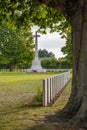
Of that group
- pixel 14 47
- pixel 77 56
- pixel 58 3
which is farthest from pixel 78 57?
pixel 14 47

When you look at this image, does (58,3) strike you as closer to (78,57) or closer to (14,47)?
(78,57)

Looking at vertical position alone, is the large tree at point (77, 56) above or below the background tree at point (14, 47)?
below

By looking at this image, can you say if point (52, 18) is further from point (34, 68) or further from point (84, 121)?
point (34, 68)

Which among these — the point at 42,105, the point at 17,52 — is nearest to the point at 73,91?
the point at 42,105

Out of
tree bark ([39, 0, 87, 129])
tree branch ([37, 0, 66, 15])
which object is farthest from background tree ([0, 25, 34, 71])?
tree bark ([39, 0, 87, 129])

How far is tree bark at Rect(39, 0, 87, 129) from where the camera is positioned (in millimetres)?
10141

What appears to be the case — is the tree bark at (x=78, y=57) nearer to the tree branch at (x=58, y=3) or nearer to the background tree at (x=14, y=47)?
the tree branch at (x=58, y=3)

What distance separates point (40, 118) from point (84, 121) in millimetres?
1757

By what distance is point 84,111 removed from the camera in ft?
31.2

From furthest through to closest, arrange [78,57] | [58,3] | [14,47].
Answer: [14,47] < [58,3] < [78,57]

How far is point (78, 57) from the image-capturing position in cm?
1055

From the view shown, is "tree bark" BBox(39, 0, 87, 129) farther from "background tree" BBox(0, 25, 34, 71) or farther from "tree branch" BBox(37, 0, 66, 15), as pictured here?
"background tree" BBox(0, 25, 34, 71)

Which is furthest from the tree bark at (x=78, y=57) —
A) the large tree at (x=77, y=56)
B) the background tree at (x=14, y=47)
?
the background tree at (x=14, y=47)

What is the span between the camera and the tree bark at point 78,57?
33.3ft
